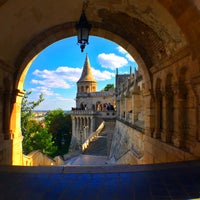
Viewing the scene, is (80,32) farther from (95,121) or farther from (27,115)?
(95,121)

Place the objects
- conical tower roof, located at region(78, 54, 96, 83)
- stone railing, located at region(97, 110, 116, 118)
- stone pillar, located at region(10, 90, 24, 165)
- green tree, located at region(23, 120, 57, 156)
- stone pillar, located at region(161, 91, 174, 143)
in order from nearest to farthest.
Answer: stone pillar, located at region(161, 91, 174, 143) < stone pillar, located at region(10, 90, 24, 165) < green tree, located at region(23, 120, 57, 156) < stone railing, located at region(97, 110, 116, 118) < conical tower roof, located at region(78, 54, 96, 83)

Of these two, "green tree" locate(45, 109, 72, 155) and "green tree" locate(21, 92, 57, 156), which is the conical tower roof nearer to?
"green tree" locate(45, 109, 72, 155)

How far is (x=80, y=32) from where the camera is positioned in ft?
15.4

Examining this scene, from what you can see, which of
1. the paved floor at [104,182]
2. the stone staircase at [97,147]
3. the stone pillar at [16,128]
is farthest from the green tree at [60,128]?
the paved floor at [104,182]

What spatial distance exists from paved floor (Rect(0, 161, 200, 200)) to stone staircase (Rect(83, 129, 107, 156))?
684 inches

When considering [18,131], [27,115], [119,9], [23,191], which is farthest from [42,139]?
[23,191]

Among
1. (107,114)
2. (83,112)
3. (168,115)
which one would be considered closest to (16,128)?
(168,115)

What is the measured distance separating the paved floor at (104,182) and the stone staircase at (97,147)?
1736 cm

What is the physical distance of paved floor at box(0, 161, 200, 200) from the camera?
284 cm

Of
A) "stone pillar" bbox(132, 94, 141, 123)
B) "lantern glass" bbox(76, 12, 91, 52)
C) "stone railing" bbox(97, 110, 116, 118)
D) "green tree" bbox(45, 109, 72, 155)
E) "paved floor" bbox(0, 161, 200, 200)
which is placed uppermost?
"lantern glass" bbox(76, 12, 91, 52)

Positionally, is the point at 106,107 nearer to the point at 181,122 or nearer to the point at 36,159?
the point at 36,159

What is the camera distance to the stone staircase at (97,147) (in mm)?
21500

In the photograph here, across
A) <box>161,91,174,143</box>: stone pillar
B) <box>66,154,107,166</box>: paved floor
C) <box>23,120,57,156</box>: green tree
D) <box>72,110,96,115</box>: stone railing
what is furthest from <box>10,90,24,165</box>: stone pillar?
<box>72,110,96,115</box>: stone railing

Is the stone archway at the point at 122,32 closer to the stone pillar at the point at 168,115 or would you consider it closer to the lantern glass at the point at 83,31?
the stone pillar at the point at 168,115
